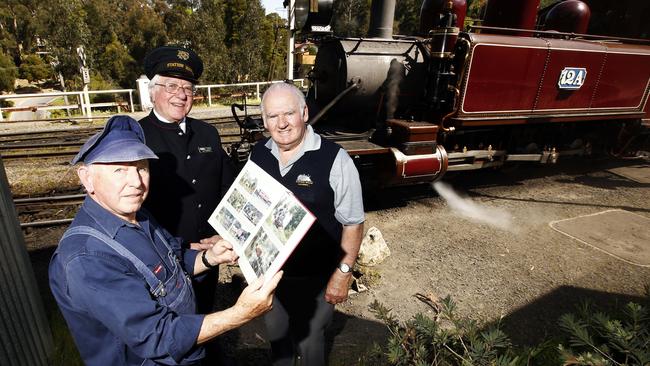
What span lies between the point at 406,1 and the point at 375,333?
42.5 meters

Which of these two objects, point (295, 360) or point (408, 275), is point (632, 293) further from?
point (295, 360)

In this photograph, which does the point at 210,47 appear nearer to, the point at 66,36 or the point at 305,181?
the point at 66,36

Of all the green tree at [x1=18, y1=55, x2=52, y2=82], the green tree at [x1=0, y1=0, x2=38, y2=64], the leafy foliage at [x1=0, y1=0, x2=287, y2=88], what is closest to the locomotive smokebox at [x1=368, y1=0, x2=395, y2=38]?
the leafy foliage at [x1=0, y1=0, x2=287, y2=88]

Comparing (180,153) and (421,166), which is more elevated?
(180,153)

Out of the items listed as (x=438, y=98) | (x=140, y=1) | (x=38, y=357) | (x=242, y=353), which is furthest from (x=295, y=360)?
(x=140, y=1)

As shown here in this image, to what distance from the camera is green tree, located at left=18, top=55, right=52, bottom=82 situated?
32594 millimetres

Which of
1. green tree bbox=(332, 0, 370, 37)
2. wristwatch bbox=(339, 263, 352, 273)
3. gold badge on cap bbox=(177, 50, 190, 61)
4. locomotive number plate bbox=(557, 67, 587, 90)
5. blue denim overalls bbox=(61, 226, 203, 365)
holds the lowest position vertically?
wristwatch bbox=(339, 263, 352, 273)

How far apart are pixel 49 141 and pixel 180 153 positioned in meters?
9.39

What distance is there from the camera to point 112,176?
4.86ft

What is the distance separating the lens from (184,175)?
2619mm

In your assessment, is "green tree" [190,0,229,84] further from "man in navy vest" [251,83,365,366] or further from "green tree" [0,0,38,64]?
"green tree" [0,0,38,64]

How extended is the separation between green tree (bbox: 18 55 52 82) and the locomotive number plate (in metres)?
40.0

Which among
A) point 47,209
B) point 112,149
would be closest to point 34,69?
point 47,209

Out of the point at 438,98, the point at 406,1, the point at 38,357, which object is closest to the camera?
the point at 38,357
